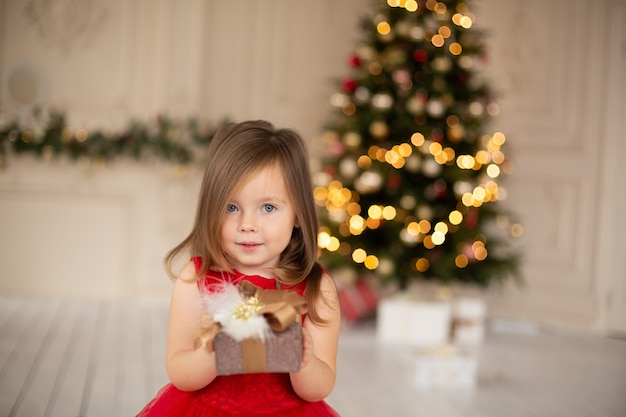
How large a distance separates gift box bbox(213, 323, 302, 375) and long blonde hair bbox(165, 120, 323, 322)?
0.76 ft

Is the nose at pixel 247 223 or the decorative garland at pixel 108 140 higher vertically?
the decorative garland at pixel 108 140

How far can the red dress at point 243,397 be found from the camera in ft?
4.66

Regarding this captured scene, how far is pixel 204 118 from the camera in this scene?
514 cm

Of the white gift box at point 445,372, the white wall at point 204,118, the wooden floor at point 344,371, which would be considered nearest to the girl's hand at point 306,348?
the wooden floor at point 344,371

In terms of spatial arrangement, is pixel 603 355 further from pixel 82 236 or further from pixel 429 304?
pixel 82 236

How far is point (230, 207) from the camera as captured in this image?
1375mm

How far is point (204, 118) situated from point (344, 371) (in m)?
2.54

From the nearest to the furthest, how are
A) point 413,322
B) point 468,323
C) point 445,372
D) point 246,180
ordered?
point 246,180
point 445,372
point 413,322
point 468,323

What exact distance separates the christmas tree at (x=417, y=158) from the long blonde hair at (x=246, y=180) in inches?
110

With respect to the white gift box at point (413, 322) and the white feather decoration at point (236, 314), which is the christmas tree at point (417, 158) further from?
the white feather decoration at point (236, 314)

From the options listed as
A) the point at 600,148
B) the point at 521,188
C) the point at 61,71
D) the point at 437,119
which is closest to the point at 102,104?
the point at 61,71

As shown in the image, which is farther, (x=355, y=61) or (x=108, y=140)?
(x=108, y=140)

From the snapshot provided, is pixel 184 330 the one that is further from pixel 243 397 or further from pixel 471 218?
pixel 471 218

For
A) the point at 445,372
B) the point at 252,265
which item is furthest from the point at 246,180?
the point at 445,372
